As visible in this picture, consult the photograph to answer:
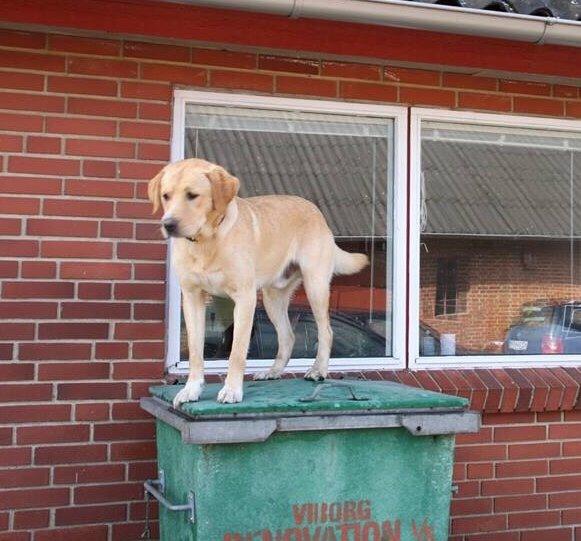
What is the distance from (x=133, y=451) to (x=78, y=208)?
3.81ft

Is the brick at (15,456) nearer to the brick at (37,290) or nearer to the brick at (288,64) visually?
the brick at (37,290)

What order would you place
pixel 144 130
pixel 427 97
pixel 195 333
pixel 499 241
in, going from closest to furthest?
pixel 195 333 < pixel 144 130 < pixel 427 97 < pixel 499 241

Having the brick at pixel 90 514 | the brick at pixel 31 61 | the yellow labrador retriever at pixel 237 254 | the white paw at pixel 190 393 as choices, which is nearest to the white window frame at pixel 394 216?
the yellow labrador retriever at pixel 237 254

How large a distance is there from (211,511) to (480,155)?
2839mm

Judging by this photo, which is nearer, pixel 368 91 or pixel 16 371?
pixel 16 371

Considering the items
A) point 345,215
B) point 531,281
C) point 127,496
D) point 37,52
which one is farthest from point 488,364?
point 37,52

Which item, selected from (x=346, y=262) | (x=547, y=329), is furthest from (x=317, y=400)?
(x=547, y=329)

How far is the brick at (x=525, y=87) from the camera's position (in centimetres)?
465

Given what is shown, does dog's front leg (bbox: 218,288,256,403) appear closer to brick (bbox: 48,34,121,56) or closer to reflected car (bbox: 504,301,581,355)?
brick (bbox: 48,34,121,56)

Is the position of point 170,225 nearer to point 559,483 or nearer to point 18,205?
point 18,205

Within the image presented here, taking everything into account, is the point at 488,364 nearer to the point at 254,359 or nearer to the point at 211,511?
the point at 254,359

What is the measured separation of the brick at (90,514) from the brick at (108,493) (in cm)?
3

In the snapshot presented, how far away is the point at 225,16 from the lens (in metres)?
3.62

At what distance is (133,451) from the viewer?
3908 mm
